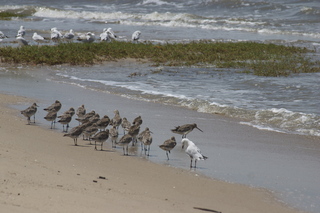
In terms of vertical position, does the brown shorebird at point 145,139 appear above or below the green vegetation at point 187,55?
below

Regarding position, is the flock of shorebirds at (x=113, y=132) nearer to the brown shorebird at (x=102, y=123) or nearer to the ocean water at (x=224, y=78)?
the brown shorebird at (x=102, y=123)

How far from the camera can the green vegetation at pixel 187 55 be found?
21625mm

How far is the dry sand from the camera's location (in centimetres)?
640

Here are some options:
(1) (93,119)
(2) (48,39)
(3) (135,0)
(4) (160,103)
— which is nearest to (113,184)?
(1) (93,119)

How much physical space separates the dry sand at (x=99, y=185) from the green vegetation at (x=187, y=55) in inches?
452

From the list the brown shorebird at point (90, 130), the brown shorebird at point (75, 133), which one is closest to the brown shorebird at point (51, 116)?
the brown shorebird at point (90, 130)

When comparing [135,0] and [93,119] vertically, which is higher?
[135,0]

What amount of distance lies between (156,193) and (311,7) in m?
40.9

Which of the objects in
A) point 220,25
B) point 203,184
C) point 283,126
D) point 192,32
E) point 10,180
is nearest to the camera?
point 10,180

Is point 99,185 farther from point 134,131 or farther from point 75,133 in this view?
point 134,131

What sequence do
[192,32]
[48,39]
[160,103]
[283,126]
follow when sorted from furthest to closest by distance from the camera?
[192,32], [48,39], [160,103], [283,126]

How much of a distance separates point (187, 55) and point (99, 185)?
1723 centimetres

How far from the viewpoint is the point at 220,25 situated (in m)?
41.1

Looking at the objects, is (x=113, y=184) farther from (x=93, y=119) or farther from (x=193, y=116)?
(x=193, y=116)
